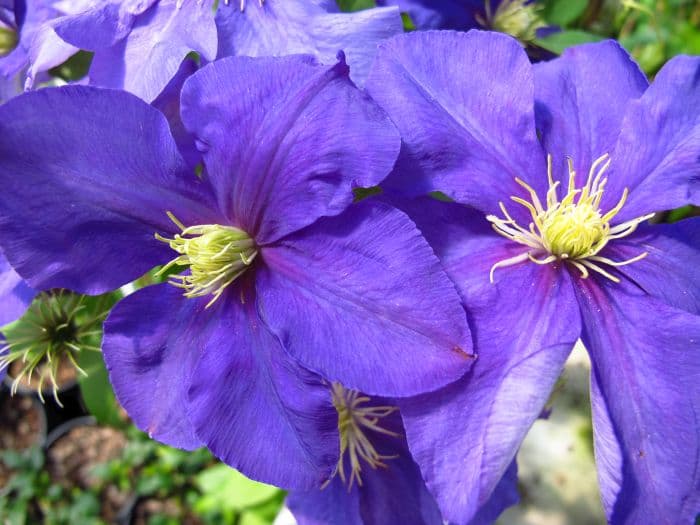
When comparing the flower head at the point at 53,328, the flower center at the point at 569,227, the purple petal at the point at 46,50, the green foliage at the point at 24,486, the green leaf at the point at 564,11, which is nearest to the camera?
the flower center at the point at 569,227

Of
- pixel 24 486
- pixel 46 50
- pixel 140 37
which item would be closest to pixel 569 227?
pixel 140 37

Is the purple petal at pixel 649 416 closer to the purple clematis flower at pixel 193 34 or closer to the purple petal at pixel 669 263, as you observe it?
the purple petal at pixel 669 263

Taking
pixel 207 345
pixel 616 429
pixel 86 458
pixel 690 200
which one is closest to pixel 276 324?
pixel 207 345

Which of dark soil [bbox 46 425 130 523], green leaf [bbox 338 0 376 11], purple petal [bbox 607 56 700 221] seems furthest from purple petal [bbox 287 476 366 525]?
dark soil [bbox 46 425 130 523]

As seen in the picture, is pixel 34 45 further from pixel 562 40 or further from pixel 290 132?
pixel 562 40

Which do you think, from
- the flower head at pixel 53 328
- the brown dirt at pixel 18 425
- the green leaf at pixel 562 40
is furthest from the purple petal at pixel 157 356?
the brown dirt at pixel 18 425

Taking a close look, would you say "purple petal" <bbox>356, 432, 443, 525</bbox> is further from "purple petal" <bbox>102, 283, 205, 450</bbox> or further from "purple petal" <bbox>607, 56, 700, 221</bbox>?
"purple petal" <bbox>607, 56, 700, 221</bbox>
